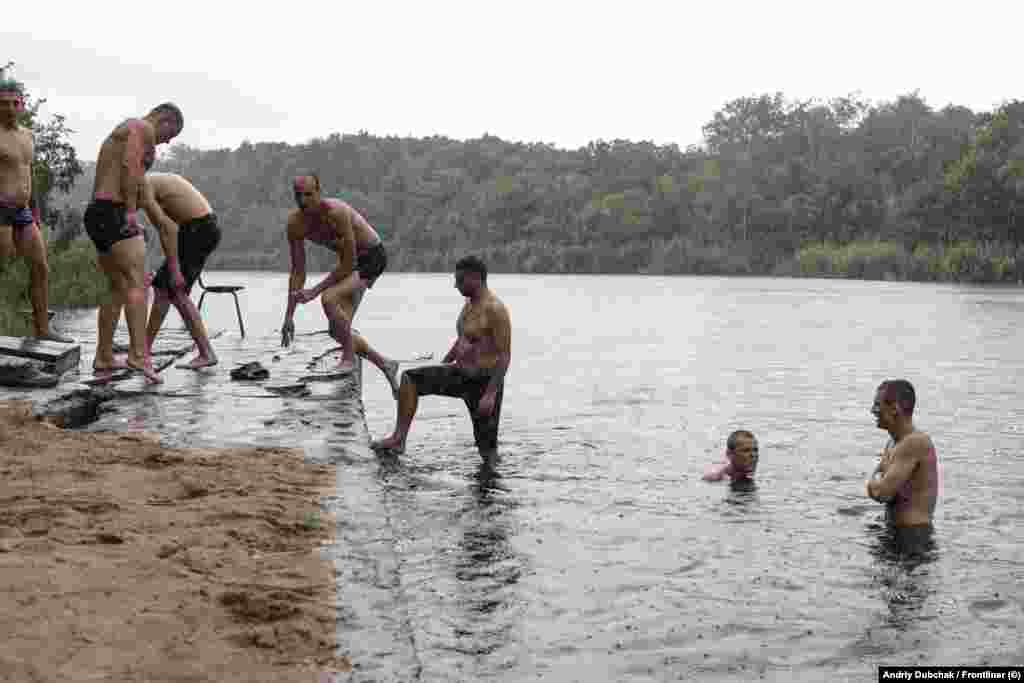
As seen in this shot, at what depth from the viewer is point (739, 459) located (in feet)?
29.0

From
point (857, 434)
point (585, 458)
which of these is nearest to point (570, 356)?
point (857, 434)

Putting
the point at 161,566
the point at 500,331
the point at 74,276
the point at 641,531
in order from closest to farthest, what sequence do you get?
the point at 161,566
the point at 641,531
the point at 500,331
the point at 74,276

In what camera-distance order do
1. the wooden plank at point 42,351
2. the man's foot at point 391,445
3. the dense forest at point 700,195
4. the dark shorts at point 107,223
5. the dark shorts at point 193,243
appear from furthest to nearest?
the dense forest at point 700,195 → the dark shorts at point 193,243 → the wooden plank at point 42,351 → the man's foot at point 391,445 → the dark shorts at point 107,223

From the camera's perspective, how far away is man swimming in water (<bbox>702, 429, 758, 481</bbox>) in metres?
8.76

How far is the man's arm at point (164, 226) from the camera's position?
8570 mm

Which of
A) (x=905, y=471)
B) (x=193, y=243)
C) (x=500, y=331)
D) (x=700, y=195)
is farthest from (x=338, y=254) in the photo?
(x=700, y=195)

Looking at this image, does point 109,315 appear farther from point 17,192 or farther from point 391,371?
point 391,371

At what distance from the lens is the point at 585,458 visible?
10.2 m

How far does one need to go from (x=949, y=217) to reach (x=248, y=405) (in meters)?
58.0

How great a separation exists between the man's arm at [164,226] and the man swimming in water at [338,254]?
940 millimetres

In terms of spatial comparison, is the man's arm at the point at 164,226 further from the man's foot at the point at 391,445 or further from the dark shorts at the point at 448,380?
the dark shorts at the point at 448,380

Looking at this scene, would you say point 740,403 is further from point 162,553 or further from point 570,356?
point 162,553

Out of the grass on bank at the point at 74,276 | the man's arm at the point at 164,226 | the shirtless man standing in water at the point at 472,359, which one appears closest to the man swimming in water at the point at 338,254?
the man's arm at the point at 164,226

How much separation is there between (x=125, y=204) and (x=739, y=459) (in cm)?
472
